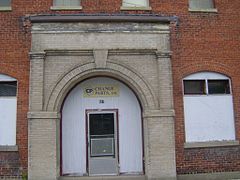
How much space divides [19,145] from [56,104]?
191 cm

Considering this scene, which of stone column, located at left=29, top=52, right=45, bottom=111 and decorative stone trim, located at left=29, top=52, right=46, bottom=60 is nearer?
stone column, located at left=29, top=52, right=45, bottom=111

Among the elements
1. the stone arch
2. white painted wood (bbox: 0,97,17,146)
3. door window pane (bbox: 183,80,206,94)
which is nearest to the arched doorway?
the stone arch

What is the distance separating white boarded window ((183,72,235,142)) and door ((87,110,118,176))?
274cm

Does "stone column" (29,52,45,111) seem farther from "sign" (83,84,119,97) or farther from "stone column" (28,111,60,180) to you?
"sign" (83,84,119,97)

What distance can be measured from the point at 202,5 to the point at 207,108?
4.05 m

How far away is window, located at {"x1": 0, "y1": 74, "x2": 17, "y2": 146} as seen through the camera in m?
11.6

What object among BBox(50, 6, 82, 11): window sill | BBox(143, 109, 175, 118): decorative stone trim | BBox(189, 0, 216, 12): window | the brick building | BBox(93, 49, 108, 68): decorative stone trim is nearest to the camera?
the brick building

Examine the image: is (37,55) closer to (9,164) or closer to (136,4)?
(9,164)

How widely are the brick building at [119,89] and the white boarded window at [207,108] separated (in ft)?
0.12

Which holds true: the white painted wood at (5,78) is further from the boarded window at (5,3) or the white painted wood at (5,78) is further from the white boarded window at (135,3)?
the white boarded window at (135,3)

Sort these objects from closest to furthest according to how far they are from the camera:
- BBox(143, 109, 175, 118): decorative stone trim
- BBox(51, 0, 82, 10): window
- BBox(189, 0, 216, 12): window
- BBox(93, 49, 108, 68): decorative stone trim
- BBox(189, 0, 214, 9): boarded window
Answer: BBox(143, 109, 175, 118): decorative stone trim
BBox(93, 49, 108, 68): decorative stone trim
BBox(51, 0, 82, 10): window
BBox(189, 0, 216, 12): window
BBox(189, 0, 214, 9): boarded window

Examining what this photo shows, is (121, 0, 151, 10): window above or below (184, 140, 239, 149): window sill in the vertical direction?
above

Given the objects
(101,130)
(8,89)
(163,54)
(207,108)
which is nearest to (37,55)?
(8,89)

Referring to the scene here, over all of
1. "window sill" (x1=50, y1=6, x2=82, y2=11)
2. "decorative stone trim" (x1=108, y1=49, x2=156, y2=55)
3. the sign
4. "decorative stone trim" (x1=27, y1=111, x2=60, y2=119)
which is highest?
"window sill" (x1=50, y1=6, x2=82, y2=11)
